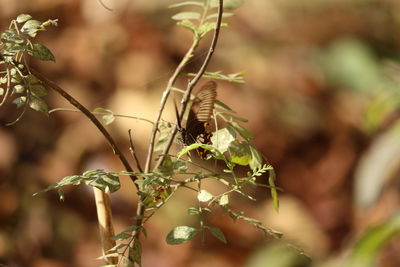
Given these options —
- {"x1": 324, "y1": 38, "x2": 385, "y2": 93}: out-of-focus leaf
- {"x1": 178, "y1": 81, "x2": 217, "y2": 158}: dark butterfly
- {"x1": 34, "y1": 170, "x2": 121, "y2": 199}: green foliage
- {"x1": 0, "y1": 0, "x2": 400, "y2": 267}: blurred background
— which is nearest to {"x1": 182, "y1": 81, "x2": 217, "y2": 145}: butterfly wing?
{"x1": 178, "y1": 81, "x2": 217, "y2": 158}: dark butterfly

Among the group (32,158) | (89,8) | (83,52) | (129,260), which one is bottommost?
(129,260)

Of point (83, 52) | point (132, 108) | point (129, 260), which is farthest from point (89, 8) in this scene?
point (129, 260)

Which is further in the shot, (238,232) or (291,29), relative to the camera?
(291,29)

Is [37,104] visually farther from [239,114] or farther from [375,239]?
[239,114]

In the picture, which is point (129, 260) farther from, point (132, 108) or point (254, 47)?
point (254, 47)

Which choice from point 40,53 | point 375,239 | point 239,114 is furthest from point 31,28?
point 239,114

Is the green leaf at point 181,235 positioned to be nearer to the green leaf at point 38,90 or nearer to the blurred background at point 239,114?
the green leaf at point 38,90
